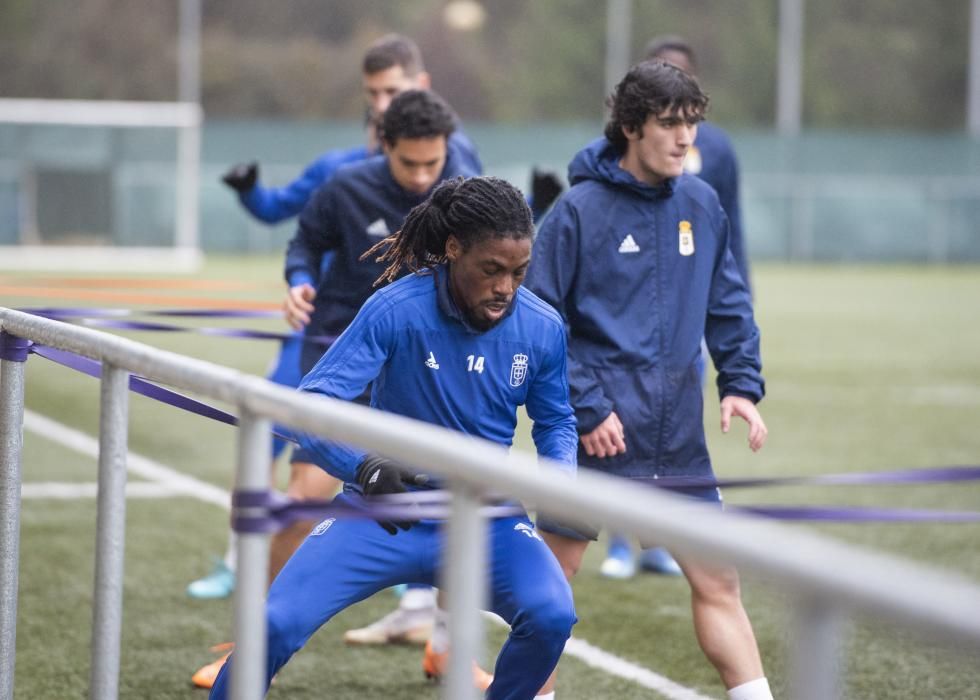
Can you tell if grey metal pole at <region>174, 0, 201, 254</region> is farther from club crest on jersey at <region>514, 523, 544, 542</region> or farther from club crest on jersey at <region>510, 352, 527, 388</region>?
club crest on jersey at <region>514, 523, 544, 542</region>

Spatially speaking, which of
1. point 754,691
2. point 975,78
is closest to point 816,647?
point 754,691

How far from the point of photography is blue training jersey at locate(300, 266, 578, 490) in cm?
365

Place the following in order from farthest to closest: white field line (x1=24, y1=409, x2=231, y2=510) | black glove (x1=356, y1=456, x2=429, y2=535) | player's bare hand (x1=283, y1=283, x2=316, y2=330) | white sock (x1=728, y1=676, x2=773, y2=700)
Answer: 1. white field line (x1=24, y1=409, x2=231, y2=510)
2. player's bare hand (x1=283, y1=283, x2=316, y2=330)
3. white sock (x1=728, y1=676, x2=773, y2=700)
4. black glove (x1=356, y1=456, x2=429, y2=535)

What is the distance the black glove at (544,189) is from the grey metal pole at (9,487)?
2394 millimetres

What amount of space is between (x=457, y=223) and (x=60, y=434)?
24.1 feet

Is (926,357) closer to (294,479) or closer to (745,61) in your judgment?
(294,479)

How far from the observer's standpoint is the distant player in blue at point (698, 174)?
656 cm

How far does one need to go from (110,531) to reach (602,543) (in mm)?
4715

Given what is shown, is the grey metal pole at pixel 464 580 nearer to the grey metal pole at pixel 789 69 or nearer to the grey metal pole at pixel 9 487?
the grey metal pole at pixel 9 487

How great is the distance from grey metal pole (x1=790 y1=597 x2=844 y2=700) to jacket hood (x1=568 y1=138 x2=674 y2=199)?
300 cm

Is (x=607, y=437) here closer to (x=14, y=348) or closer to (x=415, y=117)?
(x=415, y=117)

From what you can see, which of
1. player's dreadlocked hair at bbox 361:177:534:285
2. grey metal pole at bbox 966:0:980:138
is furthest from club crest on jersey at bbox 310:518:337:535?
grey metal pole at bbox 966:0:980:138

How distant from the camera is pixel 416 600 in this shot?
18.6 ft

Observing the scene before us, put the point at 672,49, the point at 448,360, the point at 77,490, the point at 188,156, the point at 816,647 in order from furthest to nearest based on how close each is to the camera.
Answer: the point at 188,156
the point at 77,490
the point at 672,49
the point at 448,360
the point at 816,647
